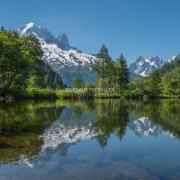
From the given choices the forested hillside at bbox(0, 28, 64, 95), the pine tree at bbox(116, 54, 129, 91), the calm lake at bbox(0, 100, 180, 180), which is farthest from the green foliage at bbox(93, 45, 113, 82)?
the calm lake at bbox(0, 100, 180, 180)

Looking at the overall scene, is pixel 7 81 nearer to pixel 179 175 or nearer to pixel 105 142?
pixel 105 142

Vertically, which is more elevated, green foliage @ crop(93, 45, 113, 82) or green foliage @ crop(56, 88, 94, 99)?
green foliage @ crop(93, 45, 113, 82)

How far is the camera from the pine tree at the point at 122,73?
122 m

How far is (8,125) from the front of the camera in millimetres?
26375

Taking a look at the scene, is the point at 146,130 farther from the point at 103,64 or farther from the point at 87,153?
the point at 103,64

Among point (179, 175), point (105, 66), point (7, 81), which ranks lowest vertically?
point (179, 175)

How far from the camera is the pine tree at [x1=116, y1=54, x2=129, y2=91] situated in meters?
122

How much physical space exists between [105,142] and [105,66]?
342 feet

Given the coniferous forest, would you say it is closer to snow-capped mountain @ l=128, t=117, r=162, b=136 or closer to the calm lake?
snow-capped mountain @ l=128, t=117, r=162, b=136

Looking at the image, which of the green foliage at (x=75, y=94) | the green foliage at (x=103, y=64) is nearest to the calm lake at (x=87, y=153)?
the green foliage at (x=75, y=94)

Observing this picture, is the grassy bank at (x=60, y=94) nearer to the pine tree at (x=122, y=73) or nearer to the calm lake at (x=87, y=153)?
the pine tree at (x=122, y=73)

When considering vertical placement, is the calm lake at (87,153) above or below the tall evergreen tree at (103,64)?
below

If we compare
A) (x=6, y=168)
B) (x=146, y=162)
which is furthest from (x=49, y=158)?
(x=146, y=162)

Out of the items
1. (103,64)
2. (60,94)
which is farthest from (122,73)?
(60,94)
